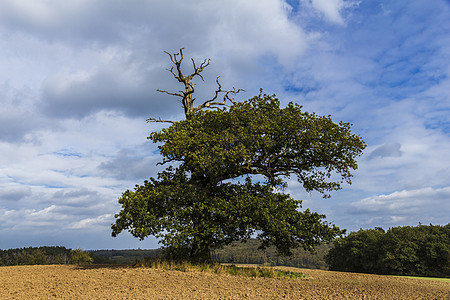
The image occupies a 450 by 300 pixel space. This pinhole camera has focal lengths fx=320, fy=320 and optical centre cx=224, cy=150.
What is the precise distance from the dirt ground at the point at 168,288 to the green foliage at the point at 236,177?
234 centimetres

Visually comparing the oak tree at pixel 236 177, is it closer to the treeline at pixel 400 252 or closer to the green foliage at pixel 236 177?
the green foliage at pixel 236 177

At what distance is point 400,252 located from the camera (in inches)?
974

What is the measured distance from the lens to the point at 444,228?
27156mm

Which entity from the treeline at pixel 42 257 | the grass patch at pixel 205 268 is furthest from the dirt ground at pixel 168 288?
the treeline at pixel 42 257

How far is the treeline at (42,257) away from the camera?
76.3 ft

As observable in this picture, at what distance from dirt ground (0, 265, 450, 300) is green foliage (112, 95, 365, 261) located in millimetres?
2337

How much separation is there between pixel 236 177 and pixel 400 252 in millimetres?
15972

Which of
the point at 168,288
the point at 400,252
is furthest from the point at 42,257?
the point at 400,252

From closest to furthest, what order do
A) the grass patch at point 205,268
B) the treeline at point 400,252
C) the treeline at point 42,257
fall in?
1. the grass patch at point 205,268
2. the treeline at point 42,257
3. the treeline at point 400,252

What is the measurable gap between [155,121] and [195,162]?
7.39 metres

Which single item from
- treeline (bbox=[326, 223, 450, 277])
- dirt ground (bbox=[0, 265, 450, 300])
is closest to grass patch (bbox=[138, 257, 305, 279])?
dirt ground (bbox=[0, 265, 450, 300])

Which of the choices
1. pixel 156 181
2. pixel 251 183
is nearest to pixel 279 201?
pixel 251 183

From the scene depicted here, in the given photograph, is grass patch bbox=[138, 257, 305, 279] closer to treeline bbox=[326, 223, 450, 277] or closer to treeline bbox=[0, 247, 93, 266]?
treeline bbox=[0, 247, 93, 266]

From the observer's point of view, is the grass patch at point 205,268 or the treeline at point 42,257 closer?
the grass patch at point 205,268
